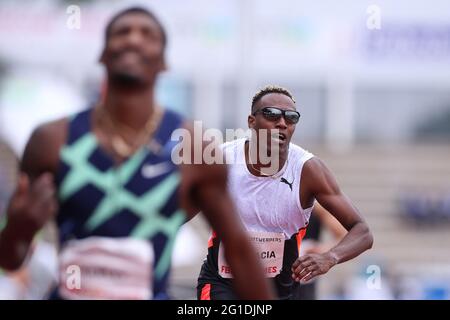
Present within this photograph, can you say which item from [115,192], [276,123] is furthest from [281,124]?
[115,192]

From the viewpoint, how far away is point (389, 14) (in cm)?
2584

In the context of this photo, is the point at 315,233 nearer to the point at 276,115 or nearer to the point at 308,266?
the point at 276,115

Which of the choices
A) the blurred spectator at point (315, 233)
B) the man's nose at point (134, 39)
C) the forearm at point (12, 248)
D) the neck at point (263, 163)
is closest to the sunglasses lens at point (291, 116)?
the neck at point (263, 163)

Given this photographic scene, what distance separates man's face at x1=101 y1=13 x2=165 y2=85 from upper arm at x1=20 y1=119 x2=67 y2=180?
0.35m

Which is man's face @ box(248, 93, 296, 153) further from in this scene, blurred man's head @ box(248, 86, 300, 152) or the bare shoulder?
the bare shoulder

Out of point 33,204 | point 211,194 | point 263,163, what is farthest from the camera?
point 263,163

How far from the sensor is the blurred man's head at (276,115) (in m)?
7.50

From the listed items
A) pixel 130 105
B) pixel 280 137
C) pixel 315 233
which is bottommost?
pixel 315 233

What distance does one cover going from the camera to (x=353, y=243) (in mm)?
7328

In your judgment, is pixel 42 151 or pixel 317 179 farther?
pixel 317 179

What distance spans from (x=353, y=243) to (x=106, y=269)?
8.59 ft

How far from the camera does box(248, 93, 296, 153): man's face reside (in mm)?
7496

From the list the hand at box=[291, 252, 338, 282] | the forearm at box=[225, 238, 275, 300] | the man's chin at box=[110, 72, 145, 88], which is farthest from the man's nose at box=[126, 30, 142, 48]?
the hand at box=[291, 252, 338, 282]
